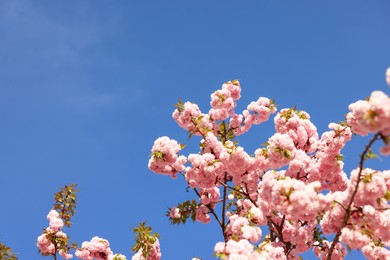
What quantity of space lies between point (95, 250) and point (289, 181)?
8.46 m

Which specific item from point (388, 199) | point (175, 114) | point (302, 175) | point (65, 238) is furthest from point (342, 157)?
point (65, 238)

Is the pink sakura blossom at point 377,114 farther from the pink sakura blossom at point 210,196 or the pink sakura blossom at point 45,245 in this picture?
the pink sakura blossom at point 45,245

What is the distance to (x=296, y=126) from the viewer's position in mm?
11242

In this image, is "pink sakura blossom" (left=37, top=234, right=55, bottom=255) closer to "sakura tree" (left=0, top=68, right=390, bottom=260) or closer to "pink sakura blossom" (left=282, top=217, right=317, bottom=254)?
"sakura tree" (left=0, top=68, right=390, bottom=260)

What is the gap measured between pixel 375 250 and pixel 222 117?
6.44 m

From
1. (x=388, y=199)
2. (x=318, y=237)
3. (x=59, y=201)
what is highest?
(x=59, y=201)

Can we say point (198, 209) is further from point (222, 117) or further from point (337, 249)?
point (337, 249)

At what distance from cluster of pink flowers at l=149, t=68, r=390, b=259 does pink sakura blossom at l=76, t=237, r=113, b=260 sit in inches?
92.1

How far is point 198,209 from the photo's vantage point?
13258 millimetres

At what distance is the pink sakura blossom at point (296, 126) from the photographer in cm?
1113

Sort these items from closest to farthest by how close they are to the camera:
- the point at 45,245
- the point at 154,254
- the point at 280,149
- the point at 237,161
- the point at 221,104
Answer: the point at 280,149 < the point at 237,161 < the point at 154,254 < the point at 45,245 < the point at 221,104

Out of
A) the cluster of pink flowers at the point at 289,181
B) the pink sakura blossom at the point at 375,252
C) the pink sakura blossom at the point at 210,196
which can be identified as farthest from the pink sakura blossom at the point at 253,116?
the pink sakura blossom at the point at 375,252

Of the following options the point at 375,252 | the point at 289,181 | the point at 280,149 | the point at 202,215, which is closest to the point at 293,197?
the point at 289,181

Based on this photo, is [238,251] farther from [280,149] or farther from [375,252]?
[375,252]
